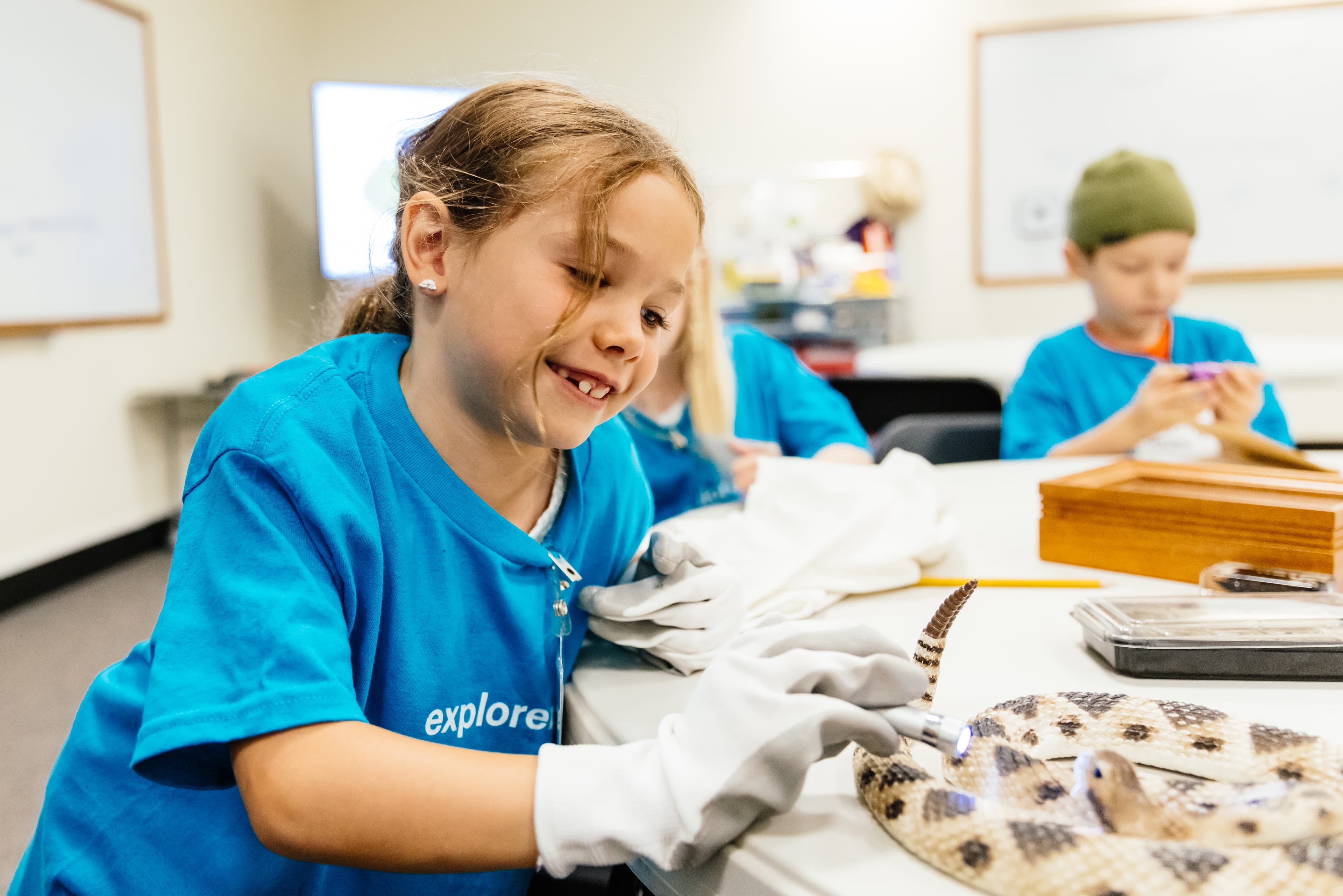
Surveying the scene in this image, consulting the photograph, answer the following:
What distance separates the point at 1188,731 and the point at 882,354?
144 inches

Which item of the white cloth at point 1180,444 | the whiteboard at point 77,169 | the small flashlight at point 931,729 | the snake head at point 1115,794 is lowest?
the snake head at point 1115,794

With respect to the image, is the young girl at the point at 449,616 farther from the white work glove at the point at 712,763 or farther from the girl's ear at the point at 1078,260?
the girl's ear at the point at 1078,260

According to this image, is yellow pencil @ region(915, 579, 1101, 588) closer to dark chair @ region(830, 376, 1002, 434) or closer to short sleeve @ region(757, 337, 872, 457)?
short sleeve @ region(757, 337, 872, 457)

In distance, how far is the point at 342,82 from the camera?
4.69 meters

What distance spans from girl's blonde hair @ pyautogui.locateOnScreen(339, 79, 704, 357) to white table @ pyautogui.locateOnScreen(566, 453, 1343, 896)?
27cm

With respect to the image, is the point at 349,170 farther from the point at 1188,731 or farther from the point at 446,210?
the point at 1188,731

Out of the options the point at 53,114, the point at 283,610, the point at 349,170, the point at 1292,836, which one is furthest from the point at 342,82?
the point at 1292,836

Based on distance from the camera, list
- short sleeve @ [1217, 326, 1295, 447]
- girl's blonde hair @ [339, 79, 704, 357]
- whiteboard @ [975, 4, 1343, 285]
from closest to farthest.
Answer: girl's blonde hair @ [339, 79, 704, 357] < short sleeve @ [1217, 326, 1295, 447] < whiteboard @ [975, 4, 1343, 285]

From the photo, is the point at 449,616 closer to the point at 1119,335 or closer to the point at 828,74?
the point at 1119,335

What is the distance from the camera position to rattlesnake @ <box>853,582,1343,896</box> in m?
0.43

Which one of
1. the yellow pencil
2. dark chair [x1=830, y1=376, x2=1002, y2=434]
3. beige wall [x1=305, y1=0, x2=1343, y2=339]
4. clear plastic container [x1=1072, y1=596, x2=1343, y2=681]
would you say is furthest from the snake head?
beige wall [x1=305, y1=0, x2=1343, y2=339]

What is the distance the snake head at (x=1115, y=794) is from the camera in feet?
1.58

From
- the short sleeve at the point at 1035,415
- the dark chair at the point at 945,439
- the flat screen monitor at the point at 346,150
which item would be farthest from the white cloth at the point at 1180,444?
the flat screen monitor at the point at 346,150

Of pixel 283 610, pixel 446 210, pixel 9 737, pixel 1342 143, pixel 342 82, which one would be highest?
pixel 342 82
